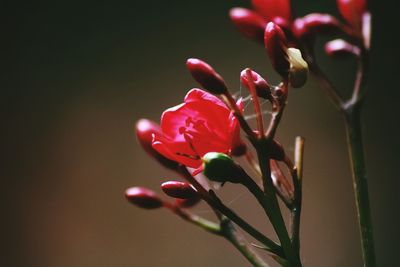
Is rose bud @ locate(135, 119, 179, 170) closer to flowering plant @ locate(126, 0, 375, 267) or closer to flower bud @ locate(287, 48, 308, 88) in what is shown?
flowering plant @ locate(126, 0, 375, 267)

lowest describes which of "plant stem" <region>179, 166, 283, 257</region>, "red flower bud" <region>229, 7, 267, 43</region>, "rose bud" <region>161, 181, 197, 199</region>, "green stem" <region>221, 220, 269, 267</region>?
"green stem" <region>221, 220, 269, 267</region>

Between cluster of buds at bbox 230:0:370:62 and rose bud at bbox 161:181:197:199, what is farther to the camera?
cluster of buds at bbox 230:0:370:62

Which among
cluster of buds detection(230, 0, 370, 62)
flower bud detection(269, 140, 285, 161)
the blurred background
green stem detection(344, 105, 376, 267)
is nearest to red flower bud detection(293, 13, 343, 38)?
cluster of buds detection(230, 0, 370, 62)

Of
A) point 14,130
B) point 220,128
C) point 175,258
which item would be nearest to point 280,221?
point 220,128

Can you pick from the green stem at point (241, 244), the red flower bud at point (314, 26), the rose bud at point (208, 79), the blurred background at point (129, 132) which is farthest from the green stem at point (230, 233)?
the blurred background at point (129, 132)

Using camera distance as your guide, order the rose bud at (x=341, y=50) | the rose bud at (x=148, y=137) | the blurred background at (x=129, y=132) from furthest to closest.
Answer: the blurred background at (x=129, y=132) → the rose bud at (x=341, y=50) → the rose bud at (x=148, y=137)

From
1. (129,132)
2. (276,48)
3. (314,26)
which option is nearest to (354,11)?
(314,26)

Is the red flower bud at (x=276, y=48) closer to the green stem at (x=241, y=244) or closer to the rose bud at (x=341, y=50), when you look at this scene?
the green stem at (x=241, y=244)

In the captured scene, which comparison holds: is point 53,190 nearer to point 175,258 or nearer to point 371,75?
point 175,258
